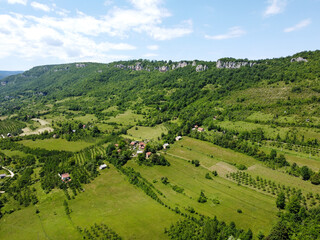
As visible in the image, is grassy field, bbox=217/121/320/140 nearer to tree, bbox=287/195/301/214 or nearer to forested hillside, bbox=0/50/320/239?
forested hillside, bbox=0/50/320/239

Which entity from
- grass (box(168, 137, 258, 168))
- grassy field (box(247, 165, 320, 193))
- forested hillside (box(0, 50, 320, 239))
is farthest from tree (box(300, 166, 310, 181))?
grass (box(168, 137, 258, 168))

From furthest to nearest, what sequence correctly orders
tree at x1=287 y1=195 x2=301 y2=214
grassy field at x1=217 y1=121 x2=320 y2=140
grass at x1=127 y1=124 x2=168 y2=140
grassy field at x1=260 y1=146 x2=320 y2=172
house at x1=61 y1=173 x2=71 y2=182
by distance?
grass at x1=127 y1=124 x2=168 y2=140 < grassy field at x1=217 y1=121 x2=320 y2=140 < grassy field at x1=260 y1=146 x2=320 y2=172 < house at x1=61 y1=173 x2=71 y2=182 < tree at x1=287 y1=195 x2=301 y2=214

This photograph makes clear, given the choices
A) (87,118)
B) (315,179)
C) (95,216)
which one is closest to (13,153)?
(87,118)

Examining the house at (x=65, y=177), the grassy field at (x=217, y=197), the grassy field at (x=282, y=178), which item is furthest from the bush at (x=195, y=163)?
the house at (x=65, y=177)

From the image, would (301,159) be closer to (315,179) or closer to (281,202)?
(315,179)

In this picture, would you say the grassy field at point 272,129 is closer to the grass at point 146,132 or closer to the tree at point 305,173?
the tree at point 305,173
